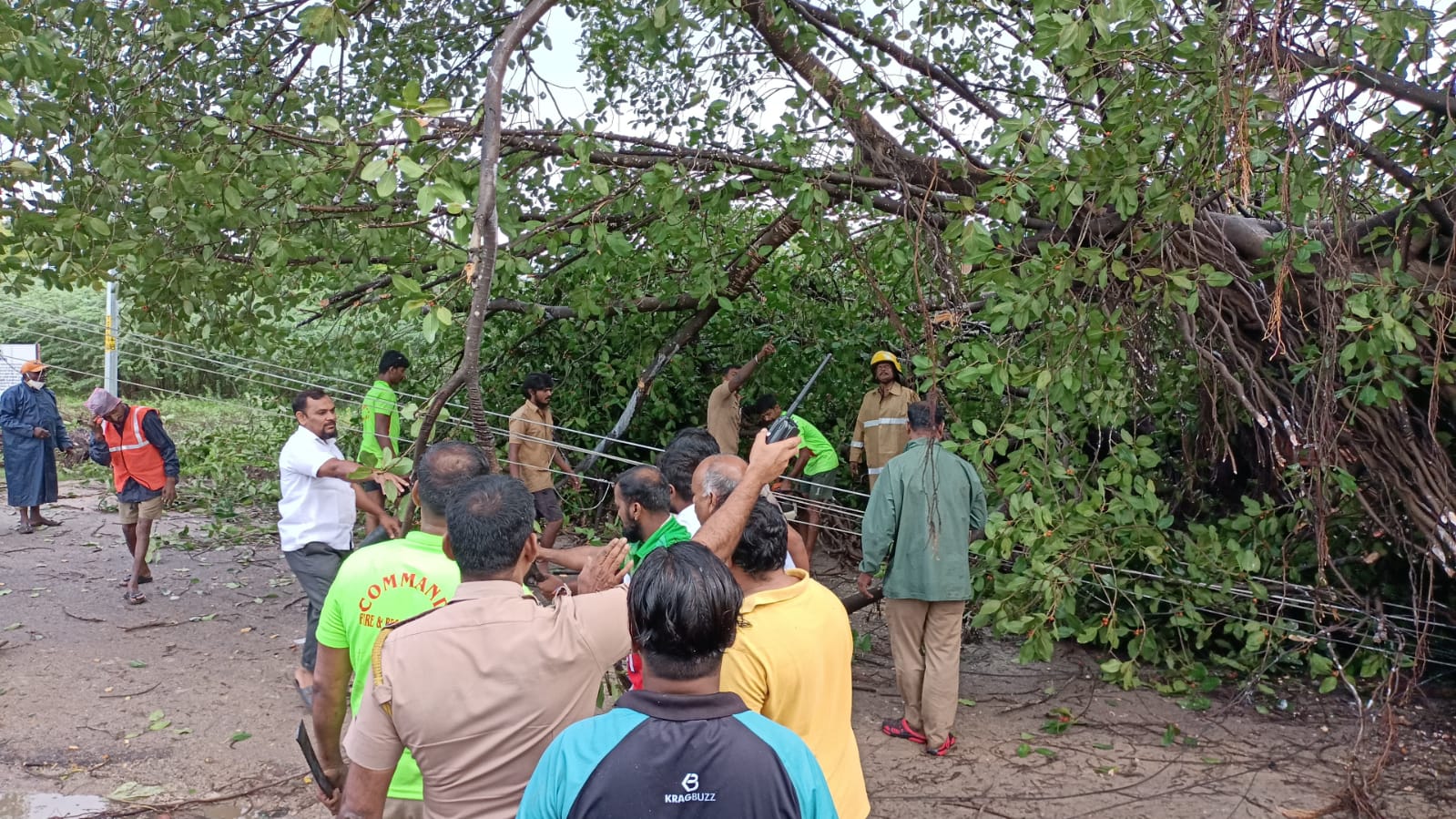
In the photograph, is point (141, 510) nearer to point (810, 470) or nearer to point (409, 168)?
point (810, 470)

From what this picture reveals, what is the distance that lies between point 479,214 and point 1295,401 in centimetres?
424

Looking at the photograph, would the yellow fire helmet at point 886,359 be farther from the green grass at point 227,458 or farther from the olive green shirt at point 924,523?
the green grass at point 227,458

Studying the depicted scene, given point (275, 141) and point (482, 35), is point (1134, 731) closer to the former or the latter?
point (275, 141)

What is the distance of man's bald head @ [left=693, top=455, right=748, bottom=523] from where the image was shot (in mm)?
3014

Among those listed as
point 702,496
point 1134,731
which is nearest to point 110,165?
point 702,496

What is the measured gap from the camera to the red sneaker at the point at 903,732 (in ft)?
16.4

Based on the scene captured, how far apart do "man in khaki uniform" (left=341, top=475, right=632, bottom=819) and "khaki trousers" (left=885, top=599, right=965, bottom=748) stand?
3.03m

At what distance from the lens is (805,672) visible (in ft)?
7.52

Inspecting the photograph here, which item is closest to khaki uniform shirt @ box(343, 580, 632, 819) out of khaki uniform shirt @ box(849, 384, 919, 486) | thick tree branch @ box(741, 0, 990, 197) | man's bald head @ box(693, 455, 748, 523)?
man's bald head @ box(693, 455, 748, 523)

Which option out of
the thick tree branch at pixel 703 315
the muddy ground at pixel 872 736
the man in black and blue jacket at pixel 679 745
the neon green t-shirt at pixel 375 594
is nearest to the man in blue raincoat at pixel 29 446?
the muddy ground at pixel 872 736

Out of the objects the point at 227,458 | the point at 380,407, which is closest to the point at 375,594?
the point at 380,407

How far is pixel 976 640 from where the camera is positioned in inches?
256

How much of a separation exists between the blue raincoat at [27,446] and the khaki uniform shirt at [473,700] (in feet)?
29.5

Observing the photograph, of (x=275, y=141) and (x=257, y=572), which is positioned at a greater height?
(x=275, y=141)
